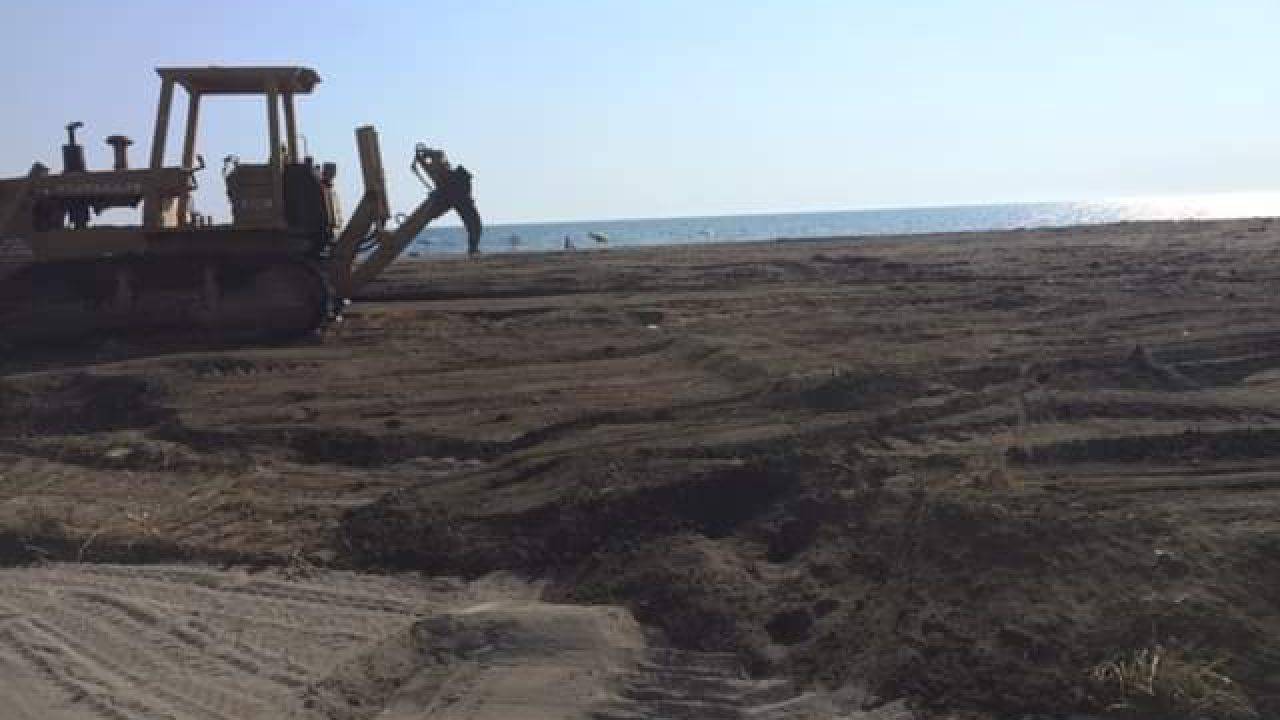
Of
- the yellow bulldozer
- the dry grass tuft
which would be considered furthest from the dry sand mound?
the yellow bulldozer

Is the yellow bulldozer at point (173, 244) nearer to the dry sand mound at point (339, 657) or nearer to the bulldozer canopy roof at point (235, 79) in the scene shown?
the bulldozer canopy roof at point (235, 79)

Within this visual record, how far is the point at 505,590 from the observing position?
7109 mm

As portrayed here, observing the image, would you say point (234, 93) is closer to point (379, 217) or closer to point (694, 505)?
point (379, 217)

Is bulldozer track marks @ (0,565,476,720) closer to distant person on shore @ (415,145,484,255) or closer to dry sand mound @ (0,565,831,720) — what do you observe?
dry sand mound @ (0,565,831,720)

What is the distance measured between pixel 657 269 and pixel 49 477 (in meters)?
19.6

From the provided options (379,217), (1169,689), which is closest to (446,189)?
(379,217)

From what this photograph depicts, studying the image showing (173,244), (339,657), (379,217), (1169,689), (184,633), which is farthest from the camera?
(379,217)

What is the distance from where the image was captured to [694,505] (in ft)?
26.0

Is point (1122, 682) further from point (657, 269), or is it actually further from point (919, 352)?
point (657, 269)

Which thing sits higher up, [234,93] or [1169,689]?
[234,93]

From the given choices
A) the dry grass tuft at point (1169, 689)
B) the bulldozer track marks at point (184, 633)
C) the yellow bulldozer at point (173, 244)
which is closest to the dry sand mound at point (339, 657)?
the bulldozer track marks at point (184, 633)

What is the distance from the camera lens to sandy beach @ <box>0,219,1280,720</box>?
226 inches

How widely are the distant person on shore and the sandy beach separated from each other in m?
2.33

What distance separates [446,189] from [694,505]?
33.3 feet
